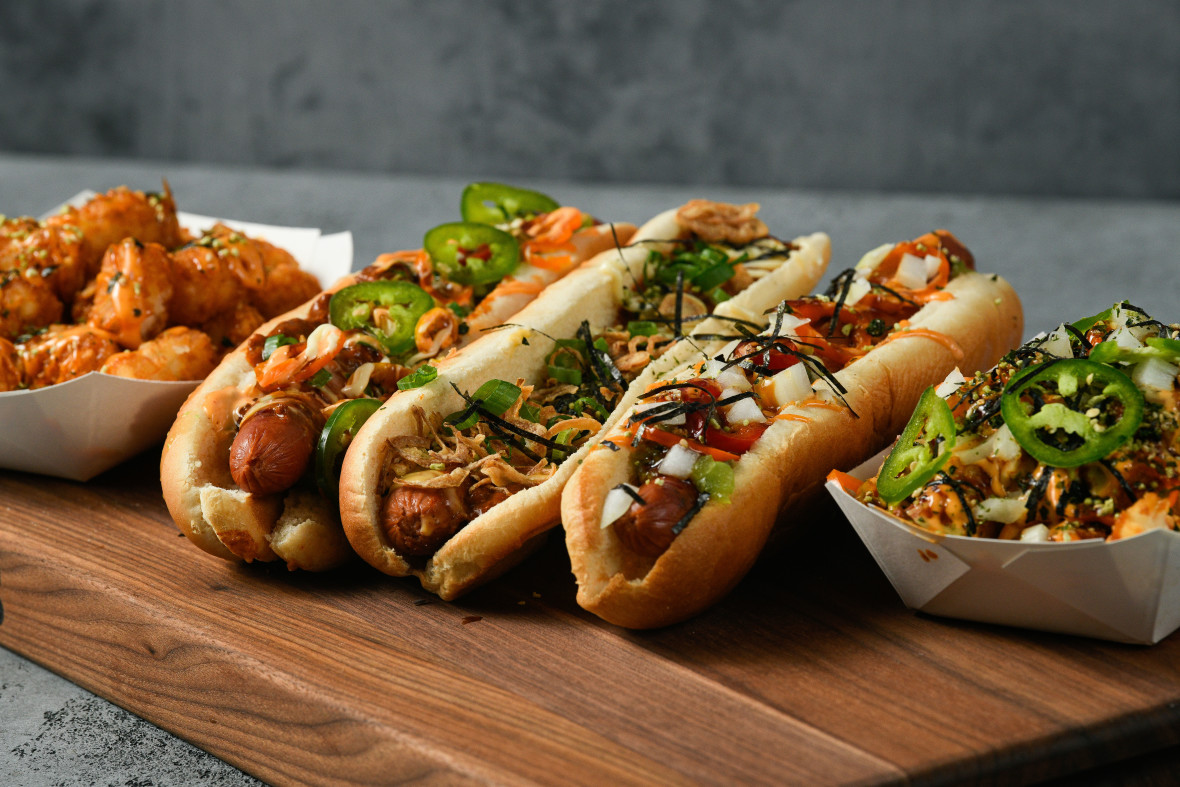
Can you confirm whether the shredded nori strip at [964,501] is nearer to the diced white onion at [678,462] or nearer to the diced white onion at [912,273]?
the diced white onion at [678,462]

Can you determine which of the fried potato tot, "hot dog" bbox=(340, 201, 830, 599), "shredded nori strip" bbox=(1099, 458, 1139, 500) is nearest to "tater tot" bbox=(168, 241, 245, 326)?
the fried potato tot


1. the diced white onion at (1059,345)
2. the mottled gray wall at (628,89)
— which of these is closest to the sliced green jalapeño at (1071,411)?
the diced white onion at (1059,345)

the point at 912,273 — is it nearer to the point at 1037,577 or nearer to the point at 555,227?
the point at 555,227

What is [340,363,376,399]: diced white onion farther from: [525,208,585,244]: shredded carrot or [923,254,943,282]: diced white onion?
[923,254,943,282]: diced white onion

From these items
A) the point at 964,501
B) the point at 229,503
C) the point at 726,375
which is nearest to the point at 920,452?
the point at 964,501

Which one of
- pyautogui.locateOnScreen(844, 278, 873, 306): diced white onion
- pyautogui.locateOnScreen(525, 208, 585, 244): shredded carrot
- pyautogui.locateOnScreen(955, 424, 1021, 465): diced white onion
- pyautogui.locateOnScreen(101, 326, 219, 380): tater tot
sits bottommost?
pyautogui.locateOnScreen(101, 326, 219, 380): tater tot

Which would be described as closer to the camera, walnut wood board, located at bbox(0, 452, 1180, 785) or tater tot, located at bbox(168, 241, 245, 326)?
walnut wood board, located at bbox(0, 452, 1180, 785)

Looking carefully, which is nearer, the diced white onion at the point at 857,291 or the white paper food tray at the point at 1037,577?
the white paper food tray at the point at 1037,577
